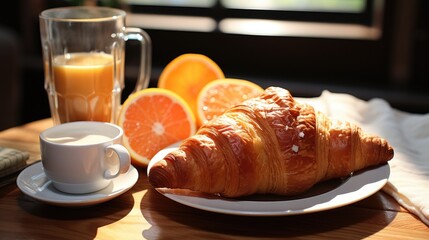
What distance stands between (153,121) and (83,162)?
26 centimetres

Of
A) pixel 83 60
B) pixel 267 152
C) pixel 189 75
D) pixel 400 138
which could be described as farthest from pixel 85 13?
pixel 400 138

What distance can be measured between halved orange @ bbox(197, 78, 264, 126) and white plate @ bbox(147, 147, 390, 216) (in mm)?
302

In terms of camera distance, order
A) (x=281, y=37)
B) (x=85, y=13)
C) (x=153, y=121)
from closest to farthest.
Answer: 1. (x=153, y=121)
2. (x=85, y=13)
3. (x=281, y=37)

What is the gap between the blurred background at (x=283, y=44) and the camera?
7.82ft

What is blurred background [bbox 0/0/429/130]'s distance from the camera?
2383mm

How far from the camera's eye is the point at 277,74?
257 cm

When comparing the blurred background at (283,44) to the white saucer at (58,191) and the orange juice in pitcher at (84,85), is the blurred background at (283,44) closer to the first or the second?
the orange juice in pitcher at (84,85)

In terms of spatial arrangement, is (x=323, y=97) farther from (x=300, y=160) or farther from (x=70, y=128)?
(x=70, y=128)

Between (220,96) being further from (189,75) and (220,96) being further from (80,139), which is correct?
(80,139)

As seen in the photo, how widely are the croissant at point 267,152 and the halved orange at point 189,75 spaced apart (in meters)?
0.34

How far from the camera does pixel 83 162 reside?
2.88ft

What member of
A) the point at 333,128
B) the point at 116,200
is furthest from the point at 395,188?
the point at 116,200

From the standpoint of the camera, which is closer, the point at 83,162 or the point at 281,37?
the point at 83,162

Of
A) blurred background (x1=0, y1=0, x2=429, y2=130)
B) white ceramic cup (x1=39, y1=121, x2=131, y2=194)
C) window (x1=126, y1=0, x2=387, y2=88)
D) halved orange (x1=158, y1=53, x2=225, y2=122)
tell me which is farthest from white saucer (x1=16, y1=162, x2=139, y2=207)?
window (x1=126, y1=0, x2=387, y2=88)
